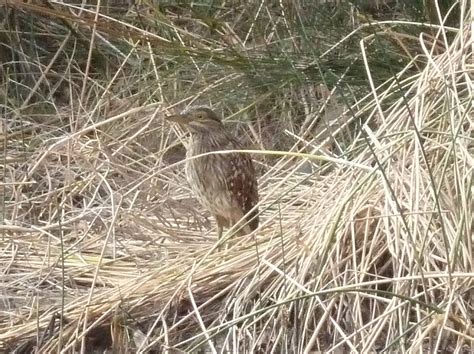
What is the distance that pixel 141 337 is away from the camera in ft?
11.1

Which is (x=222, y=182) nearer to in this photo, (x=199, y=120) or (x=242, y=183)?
(x=242, y=183)

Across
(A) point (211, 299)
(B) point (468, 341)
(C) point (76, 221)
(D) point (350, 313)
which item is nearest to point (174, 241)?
(C) point (76, 221)

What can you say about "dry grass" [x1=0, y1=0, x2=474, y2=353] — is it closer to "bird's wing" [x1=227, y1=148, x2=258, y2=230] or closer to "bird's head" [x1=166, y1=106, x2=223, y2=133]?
"bird's wing" [x1=227, y1=148, x2=258, y2=230]

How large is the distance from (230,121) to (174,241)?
1073mm

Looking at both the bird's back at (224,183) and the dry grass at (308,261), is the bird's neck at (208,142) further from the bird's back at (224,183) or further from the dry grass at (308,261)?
the dry grass at (308,261)

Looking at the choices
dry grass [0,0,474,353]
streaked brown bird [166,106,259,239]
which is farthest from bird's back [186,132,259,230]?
dry grass [0,0,474,353]

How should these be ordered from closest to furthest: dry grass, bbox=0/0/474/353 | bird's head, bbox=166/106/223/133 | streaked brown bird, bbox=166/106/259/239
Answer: dry grass, bbox=0/0/474/353 < streaked brown bird, bbox=166/106/259/239 < bird's head, bbox=166/106/223/133

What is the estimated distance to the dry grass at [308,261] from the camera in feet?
9.80

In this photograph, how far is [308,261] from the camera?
328 cm

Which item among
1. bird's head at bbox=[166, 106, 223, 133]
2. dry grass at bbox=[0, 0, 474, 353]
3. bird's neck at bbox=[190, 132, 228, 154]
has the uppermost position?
bird's head at bbox=[166, 106, 223, 133]

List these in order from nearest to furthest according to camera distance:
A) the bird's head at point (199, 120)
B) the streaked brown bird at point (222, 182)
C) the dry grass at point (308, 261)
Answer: the dry grass at point (308, 261)
the streaked brown bird at point (222, 182)
the bird's head at point (199, 120)

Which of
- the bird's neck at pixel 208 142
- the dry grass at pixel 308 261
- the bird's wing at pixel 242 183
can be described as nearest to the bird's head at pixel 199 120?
the bird's neck at pixel 208 142

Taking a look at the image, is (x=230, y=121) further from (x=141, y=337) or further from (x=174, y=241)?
(x=141, y=337)

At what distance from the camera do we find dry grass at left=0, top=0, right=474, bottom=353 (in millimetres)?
2988
